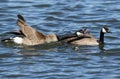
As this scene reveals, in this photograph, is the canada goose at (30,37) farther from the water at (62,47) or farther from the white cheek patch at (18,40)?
the water at (62,47)

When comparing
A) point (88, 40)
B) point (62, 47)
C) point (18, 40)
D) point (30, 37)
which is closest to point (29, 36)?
point (30, 37)

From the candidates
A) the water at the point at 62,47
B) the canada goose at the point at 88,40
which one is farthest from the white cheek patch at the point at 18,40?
the canada goose at the point at 88,40

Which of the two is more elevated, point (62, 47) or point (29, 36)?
point (29, 36)

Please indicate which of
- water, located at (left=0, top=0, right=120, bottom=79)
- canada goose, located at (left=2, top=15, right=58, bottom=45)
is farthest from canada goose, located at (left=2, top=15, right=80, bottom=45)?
water, located at (left=0, top=0, right=120, bottom=79)

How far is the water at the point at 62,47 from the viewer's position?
13805mm

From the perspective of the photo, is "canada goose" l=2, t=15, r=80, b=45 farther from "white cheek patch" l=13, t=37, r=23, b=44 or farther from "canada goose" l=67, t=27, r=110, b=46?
"canada goose" l=67, t=27, r=110, b=46

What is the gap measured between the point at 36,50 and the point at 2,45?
101cm

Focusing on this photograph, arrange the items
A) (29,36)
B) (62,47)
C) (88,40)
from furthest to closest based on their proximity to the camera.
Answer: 1. (88,40)
2. (29,36)
3. (62,47)

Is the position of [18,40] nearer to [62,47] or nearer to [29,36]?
[29,36]

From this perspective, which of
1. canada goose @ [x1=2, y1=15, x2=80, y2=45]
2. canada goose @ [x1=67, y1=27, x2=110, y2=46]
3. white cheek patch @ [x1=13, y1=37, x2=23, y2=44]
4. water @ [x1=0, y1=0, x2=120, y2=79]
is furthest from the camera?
canada goose @ [x1=67, y1=27, x2=110, y2=46]

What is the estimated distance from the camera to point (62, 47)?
16484mm

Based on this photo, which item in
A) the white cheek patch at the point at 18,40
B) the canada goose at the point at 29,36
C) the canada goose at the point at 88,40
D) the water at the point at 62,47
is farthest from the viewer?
the canada goose at the point at 88,40

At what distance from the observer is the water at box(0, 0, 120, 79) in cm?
1380

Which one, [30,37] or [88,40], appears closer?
[30,37]
